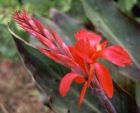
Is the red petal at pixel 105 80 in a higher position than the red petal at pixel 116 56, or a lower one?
lower

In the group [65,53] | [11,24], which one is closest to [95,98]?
[11,24]

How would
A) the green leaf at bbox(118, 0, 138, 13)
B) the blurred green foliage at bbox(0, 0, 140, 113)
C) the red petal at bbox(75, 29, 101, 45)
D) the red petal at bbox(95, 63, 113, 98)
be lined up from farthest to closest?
the green leaf at bbox(118, 0, 138, 13) → the blurred green foliage at bbox(0, 0, 140, 113) → the red petal at bbox(75, 29, 101, 45) → the red petal at bbox(95, 63, 113, 98)

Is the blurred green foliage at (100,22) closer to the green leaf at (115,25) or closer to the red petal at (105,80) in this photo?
the green leaf at (115,25)

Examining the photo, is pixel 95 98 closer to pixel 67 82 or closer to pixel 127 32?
pixel 127 32

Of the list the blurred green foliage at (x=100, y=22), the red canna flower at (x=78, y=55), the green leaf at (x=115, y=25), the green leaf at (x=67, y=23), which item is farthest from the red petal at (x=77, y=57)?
the green leaf at (x=67, y=23)

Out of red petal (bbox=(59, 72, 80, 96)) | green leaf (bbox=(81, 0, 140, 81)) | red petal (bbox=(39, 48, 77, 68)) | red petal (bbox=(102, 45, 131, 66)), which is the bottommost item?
green leaf (bbox=(81, 0, 140, 81))

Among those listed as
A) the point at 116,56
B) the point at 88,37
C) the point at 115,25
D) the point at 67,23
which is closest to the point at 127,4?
the point at 115,25

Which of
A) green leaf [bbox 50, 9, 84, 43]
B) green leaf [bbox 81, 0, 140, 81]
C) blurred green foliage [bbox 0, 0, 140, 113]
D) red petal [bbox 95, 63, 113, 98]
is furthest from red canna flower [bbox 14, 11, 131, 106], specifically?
green leaf [bbox 50, 9, 84, 43]

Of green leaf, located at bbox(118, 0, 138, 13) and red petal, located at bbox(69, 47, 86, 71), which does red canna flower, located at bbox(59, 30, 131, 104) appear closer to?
red petal, located at bbox(69, 47, 86, 71)
